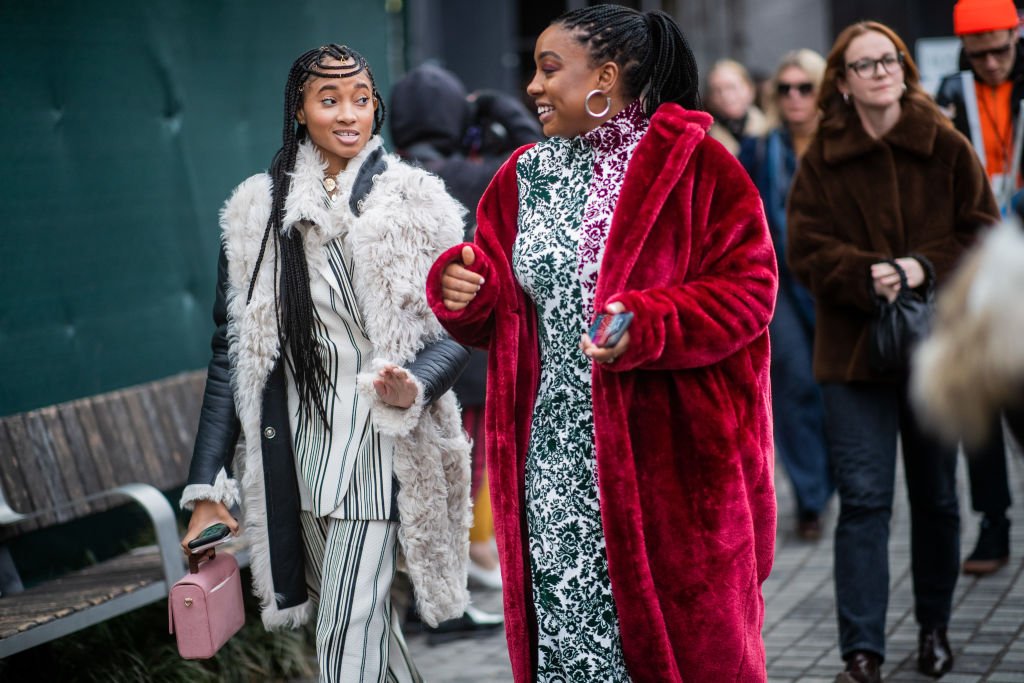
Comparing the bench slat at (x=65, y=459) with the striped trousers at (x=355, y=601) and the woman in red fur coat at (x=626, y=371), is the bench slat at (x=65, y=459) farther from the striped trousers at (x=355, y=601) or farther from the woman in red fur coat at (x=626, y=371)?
the woman in red fur coat at (x=626, y=371)

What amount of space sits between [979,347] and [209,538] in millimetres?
2289

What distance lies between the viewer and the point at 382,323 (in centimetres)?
348

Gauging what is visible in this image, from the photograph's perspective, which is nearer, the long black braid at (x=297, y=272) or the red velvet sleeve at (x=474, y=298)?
the red velvet sleeve at (x=474, y=298)

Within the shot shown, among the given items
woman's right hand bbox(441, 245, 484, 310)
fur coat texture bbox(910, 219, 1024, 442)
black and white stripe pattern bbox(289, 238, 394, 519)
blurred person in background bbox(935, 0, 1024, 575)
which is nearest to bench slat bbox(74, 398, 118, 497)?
black and white stripe pattern bbox(289, 238, 394, 519)

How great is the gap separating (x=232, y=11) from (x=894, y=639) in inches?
189

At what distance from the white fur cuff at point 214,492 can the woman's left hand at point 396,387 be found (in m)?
0.54

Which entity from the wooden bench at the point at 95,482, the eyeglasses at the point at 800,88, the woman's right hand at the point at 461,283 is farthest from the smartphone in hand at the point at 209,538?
the eyeglasses at the point at 800,88

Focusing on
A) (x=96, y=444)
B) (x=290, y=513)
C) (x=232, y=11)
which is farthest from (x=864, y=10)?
(x=290, y=513)

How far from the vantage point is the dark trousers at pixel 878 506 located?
4.33 m

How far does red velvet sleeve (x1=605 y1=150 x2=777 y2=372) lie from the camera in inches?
109

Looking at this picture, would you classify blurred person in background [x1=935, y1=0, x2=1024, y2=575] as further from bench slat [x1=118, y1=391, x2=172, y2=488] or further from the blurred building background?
the blurred building background

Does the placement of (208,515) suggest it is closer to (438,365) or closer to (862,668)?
(438,365)

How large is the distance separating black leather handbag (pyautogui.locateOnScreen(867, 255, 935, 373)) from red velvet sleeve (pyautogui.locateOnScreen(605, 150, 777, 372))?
140 centimetres

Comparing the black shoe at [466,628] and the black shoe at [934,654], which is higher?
the black shoe at [934,654]
